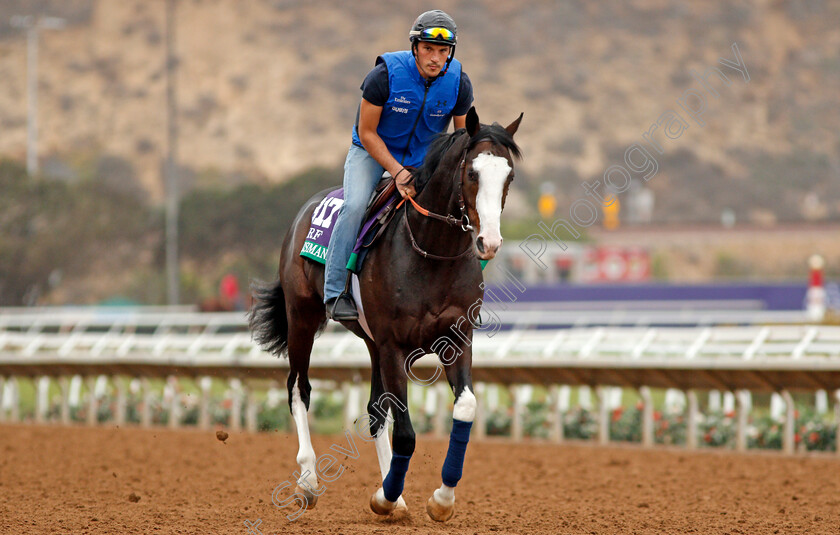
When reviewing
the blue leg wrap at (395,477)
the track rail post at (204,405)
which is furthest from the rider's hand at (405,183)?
the track rail post at (204,405)

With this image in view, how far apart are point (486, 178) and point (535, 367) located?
6772mm

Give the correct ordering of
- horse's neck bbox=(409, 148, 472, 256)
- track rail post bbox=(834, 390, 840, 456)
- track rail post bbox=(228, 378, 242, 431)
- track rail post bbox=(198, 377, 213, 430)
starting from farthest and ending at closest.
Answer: track rail post bbox=(198, 377, 213, 430) → track rail post bbox=(228, 378, 242, 431) → track rail post bbox=(834, 390, 840, 456) → horse's neck bbox=(409, 148, 472, 256)

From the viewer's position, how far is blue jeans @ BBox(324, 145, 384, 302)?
19.5 ft

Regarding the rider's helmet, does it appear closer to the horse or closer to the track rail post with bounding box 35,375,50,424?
the horse

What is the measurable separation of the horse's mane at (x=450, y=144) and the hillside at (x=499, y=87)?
5768 centimetres

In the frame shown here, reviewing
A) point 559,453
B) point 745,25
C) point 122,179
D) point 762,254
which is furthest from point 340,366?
point 745,25

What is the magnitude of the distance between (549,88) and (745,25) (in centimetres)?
1651

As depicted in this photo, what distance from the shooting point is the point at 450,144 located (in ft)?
18.1

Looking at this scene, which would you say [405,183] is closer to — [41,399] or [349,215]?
[349,215]

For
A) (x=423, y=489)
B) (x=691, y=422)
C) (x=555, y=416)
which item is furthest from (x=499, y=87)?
A: (x=423, y=489)

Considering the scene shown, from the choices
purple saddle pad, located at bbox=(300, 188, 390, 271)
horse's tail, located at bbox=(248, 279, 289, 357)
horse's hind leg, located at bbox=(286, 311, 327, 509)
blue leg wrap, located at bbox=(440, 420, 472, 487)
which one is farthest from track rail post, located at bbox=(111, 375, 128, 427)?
blue leg wrap, located at bbox=(440, 420, 472, 487)

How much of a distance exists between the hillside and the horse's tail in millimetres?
55860

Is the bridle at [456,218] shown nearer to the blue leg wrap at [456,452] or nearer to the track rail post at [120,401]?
the blue leg wrap at [456,452]

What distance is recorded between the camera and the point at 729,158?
233ft
